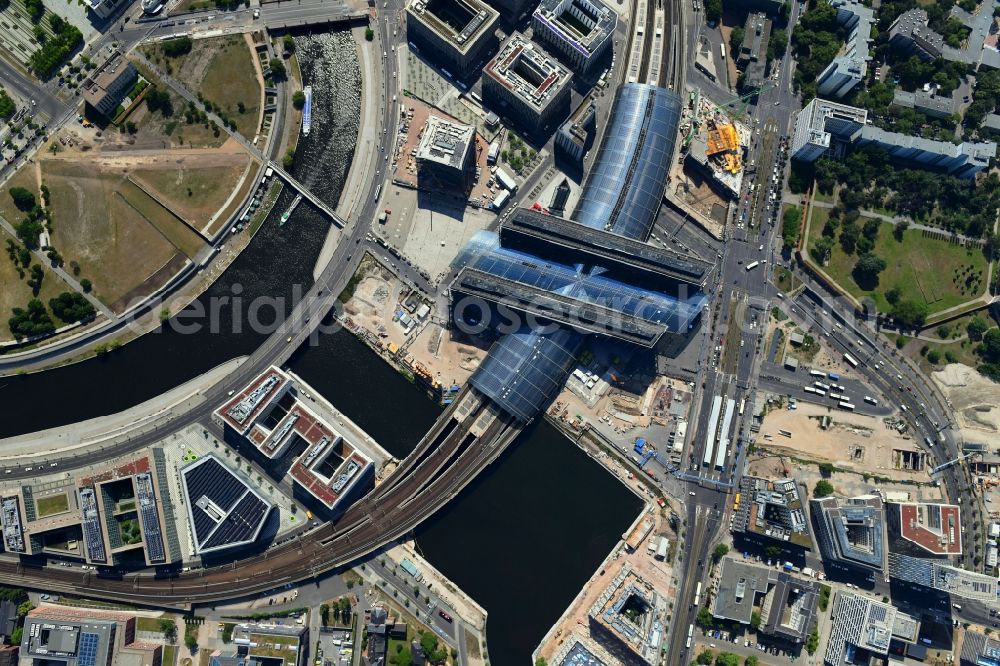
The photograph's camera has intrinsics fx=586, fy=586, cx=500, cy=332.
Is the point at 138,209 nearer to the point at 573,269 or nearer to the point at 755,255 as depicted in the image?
the point at 573,269

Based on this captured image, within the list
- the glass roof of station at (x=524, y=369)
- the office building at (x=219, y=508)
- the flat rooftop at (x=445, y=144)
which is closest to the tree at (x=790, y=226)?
the glass roof of station at (x=524, y=369)

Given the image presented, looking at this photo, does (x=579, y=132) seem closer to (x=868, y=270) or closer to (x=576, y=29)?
Answer: (x=576, y=29)

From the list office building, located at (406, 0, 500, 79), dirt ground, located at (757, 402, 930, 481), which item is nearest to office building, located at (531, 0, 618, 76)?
office building, located at (406, 0, 500, 79)

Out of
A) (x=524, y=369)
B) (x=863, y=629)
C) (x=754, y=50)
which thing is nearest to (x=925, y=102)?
(x=754, y=50)

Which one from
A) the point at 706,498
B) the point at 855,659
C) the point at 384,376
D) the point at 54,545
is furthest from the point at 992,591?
the point at 54,545

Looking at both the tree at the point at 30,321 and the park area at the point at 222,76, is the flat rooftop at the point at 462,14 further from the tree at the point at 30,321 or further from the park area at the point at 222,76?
the tree at the point at 30,321

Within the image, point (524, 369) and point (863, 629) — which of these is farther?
point (524, 369)
